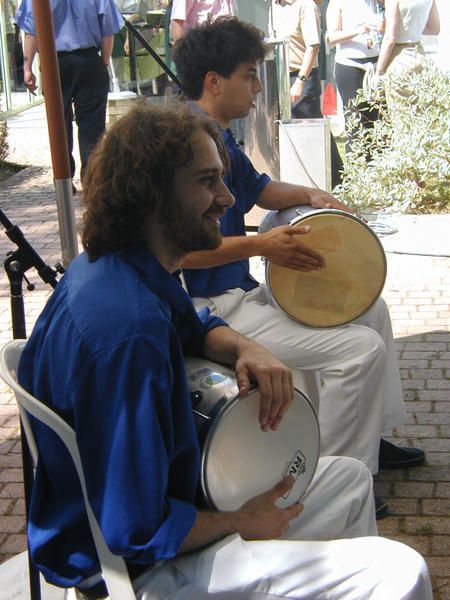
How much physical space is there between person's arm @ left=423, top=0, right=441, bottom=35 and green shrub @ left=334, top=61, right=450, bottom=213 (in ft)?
3.77

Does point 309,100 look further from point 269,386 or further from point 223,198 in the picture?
point 269,386

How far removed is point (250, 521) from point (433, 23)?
23.7 feet

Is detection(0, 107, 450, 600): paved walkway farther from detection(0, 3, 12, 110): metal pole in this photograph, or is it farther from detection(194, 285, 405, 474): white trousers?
detection(0, 3, 12, 110): metal pole

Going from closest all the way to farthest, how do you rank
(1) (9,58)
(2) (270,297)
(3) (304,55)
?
(2) (270,297), (3) (304,55), (1) (9,58)

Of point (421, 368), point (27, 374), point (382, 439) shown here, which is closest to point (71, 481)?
point (27, 374)

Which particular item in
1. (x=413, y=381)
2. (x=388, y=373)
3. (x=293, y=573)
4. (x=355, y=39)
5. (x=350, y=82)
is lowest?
(x=413, y=381)

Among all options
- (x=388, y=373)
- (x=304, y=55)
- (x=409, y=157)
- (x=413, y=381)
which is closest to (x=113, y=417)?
(x=388, y=373)

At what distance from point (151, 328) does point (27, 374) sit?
0.36 meters

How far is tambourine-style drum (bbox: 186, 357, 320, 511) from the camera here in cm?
199

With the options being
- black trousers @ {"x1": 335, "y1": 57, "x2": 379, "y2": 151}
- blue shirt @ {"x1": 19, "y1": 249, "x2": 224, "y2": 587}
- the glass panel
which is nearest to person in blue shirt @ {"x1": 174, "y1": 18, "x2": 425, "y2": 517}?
blue shirt @ {"x1": 19, "y1": 249, "x2": 224, "y2": 587}

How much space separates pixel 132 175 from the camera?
2008 millimetres

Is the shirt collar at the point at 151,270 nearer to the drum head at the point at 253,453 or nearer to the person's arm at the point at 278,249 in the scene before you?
the drum head at the point at 253,453

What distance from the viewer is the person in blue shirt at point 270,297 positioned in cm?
332

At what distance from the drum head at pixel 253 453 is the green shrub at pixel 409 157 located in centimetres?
492
